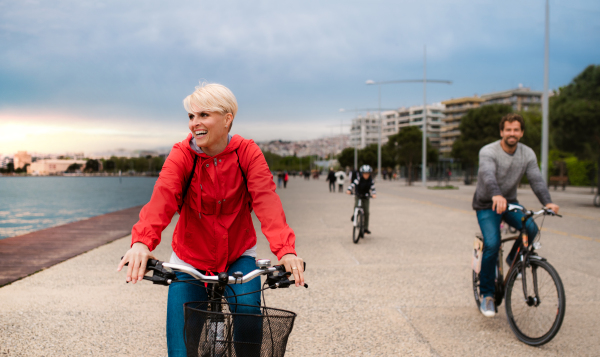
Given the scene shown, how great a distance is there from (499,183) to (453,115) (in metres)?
146

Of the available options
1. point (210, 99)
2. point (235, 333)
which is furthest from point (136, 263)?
point (210, 99)

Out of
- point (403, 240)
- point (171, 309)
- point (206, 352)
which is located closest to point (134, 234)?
point (171, 309)

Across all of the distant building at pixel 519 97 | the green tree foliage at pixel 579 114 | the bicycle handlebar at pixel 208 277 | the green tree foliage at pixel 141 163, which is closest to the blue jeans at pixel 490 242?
the bicycle handlebar at pixel 208 277

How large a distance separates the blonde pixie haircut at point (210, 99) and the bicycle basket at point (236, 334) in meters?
0.89

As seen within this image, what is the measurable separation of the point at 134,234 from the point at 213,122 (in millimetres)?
599

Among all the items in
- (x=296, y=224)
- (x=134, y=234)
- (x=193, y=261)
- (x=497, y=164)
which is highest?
(x=497, y=164)

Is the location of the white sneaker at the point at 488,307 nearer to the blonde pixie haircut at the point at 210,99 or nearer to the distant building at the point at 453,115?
the blonde pixie haircut at the point at 210,99

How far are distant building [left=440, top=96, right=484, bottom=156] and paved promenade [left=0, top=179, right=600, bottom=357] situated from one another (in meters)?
136

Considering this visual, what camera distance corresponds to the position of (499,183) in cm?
484

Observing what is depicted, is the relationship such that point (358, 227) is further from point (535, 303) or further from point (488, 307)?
point (535, 303)

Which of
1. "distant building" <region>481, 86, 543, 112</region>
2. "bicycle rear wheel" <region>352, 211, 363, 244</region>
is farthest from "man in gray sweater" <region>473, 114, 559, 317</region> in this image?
"distant building" <region>481, 86, 543, 112</region>

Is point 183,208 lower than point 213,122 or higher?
lower

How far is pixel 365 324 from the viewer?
15.4 feet

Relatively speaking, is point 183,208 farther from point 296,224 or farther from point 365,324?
point 296,224
